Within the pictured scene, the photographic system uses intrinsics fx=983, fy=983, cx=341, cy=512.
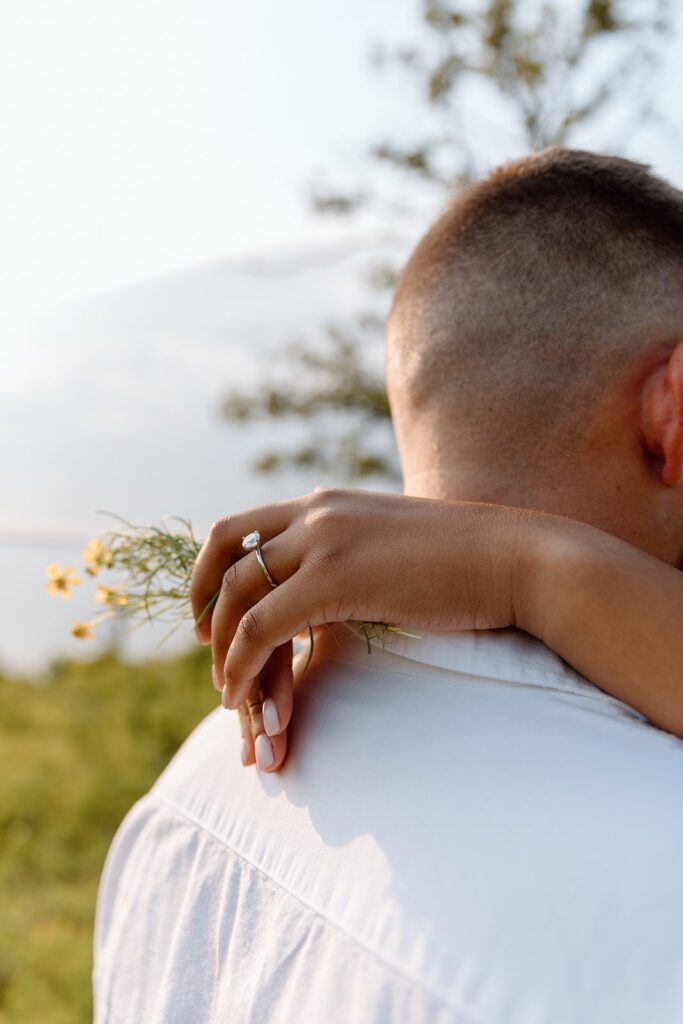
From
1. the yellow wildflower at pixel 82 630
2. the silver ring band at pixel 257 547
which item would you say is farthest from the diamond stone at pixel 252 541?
the yellow wildflower at pixel 82 630

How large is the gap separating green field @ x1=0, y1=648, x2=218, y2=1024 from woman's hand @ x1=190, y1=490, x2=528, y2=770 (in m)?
4.32

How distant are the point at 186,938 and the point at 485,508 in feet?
2.54

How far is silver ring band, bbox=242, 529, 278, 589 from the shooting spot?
135cm

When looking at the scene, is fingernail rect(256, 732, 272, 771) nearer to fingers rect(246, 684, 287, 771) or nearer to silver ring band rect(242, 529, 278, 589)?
fingers rect(246, 684, 287, 771)

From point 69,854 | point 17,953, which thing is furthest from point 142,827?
point 69,854

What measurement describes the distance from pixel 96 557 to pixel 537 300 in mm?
873

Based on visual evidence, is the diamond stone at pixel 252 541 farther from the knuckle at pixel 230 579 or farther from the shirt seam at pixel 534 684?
the shirt seam at pixel 534 684

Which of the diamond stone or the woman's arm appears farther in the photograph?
the diamond stone

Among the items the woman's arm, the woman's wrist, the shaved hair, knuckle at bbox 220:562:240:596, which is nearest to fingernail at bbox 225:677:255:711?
the woman's arm

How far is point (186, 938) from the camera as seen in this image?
57.3 inches

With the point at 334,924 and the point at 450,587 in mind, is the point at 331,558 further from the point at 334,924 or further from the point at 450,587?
the point at 334,924

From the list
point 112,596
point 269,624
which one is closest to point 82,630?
point 112,596

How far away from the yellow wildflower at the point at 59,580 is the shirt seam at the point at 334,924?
0.41 m

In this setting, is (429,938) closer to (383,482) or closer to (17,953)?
(17,953)
